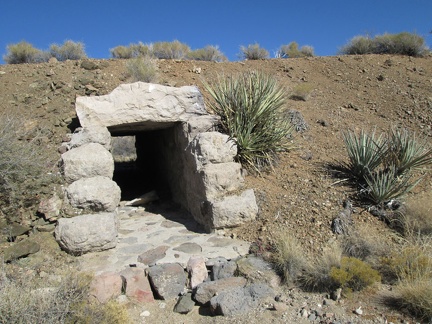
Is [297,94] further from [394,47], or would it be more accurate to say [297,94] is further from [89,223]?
[89,223]

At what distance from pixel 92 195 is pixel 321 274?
10.8 feet

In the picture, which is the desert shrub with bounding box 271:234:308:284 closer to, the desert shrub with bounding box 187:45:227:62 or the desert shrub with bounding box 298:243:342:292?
the desert shrub with bounding box 298:243:342:292

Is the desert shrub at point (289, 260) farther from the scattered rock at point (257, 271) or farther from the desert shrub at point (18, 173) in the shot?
the desert shrub at point (18, 173)

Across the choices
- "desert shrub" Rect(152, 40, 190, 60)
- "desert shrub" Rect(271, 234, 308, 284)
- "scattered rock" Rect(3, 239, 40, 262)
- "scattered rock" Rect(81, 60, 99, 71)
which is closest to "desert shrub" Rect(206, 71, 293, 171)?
"desert shrub" Rect(271, 234, 308, 284)

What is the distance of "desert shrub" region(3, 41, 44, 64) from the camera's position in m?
10.3

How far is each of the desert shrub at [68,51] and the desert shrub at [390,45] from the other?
891 cm

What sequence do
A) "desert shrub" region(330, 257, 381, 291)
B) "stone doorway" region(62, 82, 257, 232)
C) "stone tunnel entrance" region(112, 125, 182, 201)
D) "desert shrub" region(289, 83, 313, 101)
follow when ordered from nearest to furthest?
1. "desert shrub" region(330, 257, 381, 291)
2. "stone doorway" region(62, 82, 257, 232)
3. "stone tunnel entrance" region(112, 125, 182, 201)
4. "desert shrub" region(289, 83, 313, 101)

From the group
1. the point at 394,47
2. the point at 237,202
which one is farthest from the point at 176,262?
the point at 394,47

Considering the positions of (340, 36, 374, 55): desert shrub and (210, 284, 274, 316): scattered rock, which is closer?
(210, 284, 274, 316): scattered rock

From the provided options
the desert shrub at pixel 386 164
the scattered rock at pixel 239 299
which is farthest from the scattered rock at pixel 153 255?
the desert shrub at pixel 386 164

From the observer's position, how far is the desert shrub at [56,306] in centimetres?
286

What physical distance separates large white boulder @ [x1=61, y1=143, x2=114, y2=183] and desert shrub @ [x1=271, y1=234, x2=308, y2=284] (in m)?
2.88

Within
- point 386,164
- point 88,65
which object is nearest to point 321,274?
point 386,164

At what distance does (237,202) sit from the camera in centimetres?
529
